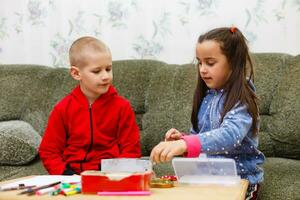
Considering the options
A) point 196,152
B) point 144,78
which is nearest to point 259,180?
point 196,152

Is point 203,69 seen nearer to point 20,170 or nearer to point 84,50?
point 84,50

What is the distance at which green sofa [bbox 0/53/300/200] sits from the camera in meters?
2.05

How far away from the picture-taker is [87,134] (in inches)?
73.2

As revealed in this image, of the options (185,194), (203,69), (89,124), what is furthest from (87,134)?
(185,194)

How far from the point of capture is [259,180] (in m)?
1.56

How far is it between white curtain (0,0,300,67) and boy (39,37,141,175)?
0.79 meters

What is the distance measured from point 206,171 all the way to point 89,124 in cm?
71

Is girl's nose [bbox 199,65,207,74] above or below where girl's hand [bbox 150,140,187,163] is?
above

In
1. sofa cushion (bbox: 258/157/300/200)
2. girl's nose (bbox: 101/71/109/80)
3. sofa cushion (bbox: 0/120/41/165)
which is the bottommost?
sofa cushion (bbox: 258/157/300/200)

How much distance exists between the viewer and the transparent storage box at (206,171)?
1.23m

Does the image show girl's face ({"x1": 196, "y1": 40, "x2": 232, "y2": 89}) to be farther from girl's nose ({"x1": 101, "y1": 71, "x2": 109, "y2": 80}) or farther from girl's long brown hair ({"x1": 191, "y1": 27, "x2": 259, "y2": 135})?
girl's nose ({"x1": 101, "y1": 71, "x2": 109, "y2": 80})

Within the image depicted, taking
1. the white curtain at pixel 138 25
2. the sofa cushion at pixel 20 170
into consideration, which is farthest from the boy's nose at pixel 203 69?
the white curtain at pixel 138 25

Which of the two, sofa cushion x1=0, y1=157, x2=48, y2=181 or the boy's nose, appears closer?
the boy's nose

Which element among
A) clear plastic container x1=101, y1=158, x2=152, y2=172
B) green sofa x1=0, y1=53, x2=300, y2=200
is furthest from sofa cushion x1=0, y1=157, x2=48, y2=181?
clear plastic container x1=101, y1=158, x2=152, y2=172
